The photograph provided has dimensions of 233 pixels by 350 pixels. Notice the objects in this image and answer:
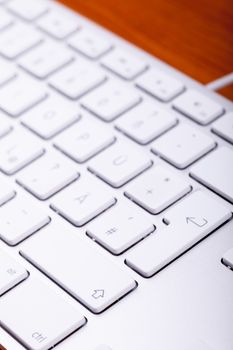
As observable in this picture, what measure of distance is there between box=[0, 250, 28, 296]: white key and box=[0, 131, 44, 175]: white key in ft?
0.21

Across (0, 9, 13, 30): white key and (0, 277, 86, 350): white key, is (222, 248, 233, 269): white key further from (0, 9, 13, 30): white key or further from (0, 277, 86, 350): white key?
(0, 9, 13, 30): white key

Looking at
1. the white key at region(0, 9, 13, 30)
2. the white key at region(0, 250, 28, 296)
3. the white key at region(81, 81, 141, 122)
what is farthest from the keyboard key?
the white key at region(0, 250, 28, 296)

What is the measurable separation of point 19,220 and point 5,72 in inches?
5.1

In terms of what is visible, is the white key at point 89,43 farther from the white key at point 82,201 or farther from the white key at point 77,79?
the white key at point 82,201

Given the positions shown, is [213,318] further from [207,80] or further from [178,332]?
[207,80]

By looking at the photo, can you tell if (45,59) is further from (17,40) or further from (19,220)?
(19,220)

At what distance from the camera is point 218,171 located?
1.24ft

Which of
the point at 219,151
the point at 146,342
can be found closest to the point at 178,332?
the point at 146,342

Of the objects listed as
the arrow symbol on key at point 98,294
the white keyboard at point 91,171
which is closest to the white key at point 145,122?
the white keyboard at point 91,171

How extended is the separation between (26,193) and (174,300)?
11cm

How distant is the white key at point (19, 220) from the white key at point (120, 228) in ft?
0.10

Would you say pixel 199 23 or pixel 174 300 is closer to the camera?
pixel 174 300

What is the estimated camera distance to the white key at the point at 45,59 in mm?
443

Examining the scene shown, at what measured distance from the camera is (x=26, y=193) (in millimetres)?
374
